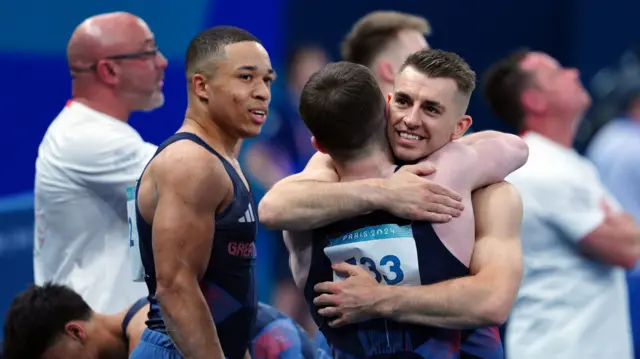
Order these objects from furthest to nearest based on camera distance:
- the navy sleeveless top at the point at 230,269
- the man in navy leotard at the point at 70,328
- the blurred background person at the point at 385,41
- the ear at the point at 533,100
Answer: the ear at the point at 533,100, the blurred background person at the point at 385,41, the man in navy leotard at the point at 70,328, the navy sleeveless top at the point at 230,269

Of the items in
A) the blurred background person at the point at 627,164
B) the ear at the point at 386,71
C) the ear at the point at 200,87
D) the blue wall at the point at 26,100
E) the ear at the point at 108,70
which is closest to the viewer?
the ear at the point at 200,87

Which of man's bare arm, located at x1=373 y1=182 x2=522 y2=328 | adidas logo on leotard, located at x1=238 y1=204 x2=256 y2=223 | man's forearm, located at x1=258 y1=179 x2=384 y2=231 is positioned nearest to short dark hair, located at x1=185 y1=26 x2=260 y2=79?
adidas logo on leotard, located at x1=238 y1=204 x2=256 y2=223

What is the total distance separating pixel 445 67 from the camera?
3.36 meters

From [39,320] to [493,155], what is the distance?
2028mm

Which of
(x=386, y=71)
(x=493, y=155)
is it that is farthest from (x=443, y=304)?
(x=386, y=71)

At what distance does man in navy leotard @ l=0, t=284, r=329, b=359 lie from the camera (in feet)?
14.4

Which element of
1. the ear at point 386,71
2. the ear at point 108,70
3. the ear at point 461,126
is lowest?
the ear at point 386,71

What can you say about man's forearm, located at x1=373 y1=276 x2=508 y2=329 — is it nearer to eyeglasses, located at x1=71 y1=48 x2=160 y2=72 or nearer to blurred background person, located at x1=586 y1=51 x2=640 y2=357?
eyeglasses, located at x1=71 y1=48 x2=160 y2=72

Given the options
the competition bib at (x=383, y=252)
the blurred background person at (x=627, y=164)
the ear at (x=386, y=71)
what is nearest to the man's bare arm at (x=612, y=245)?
the ear at (x=386, y=71)

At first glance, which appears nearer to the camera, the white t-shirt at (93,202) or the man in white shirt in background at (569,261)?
the white t-shirt at (93,202)

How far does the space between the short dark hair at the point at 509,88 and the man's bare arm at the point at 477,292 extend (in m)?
2.41

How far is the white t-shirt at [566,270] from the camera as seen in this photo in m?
5.27

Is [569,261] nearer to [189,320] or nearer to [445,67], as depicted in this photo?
[445,67]

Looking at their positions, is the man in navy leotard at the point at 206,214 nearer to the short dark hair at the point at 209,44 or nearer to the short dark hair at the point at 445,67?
the short dark hair at the point at 209,44
